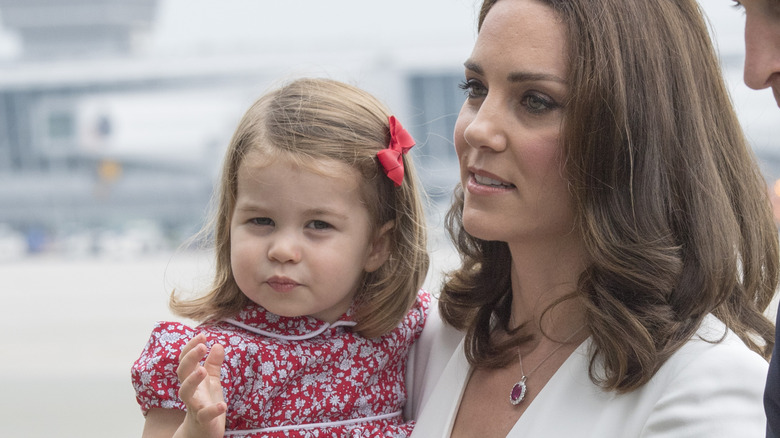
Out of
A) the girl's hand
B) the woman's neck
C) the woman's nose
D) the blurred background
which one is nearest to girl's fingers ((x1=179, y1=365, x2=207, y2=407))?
the girl's hand

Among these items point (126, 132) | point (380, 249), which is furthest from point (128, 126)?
point (380, 249)

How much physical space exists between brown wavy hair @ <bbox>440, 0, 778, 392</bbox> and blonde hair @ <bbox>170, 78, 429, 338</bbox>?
0.32 m

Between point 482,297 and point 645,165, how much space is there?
369mm

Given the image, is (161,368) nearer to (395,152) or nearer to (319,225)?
(319,225)

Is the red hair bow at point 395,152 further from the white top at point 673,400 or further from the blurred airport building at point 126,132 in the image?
the blurred airport building at point 126,132

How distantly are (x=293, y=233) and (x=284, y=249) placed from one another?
31 millimetres

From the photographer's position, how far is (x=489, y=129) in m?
1.09

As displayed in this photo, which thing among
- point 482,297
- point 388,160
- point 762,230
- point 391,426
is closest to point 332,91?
point 388,160

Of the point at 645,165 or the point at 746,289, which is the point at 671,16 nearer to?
the point at 645,165

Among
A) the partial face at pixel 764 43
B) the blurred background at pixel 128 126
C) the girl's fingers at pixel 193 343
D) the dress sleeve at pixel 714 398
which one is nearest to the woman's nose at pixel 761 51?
the partial face at pixel 764 43

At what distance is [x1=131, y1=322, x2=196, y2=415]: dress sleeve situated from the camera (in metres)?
1.17

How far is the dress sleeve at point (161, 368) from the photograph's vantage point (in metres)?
1.17

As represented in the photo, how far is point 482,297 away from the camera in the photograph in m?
1.33

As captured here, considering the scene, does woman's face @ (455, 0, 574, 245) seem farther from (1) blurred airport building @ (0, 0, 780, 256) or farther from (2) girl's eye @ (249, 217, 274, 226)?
(1) blurred airport building @ (0, 0, 780, 256)
